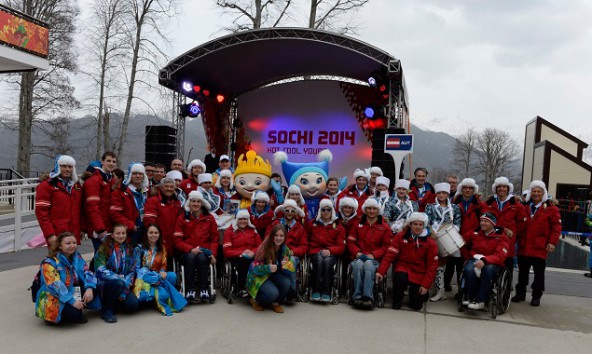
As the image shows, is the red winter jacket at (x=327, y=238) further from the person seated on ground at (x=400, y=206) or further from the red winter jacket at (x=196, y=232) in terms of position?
the red winter jacket at (x=196, y=232)

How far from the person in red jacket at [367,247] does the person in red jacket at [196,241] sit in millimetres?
1404

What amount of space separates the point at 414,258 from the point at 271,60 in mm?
8661

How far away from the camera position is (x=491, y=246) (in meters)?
4.05

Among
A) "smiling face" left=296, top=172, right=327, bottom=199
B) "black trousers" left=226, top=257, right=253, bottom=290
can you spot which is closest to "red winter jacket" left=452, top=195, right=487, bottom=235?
"smiling face" left=296, top=172, right=327, bottom=199

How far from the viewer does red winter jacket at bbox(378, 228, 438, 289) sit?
404 cm

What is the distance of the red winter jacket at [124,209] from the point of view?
Answer: 4070 millimetres

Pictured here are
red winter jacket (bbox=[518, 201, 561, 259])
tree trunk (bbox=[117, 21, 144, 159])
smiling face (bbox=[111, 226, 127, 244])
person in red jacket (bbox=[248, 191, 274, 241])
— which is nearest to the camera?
smiling face (bbox=[111, 226, 127, 244])

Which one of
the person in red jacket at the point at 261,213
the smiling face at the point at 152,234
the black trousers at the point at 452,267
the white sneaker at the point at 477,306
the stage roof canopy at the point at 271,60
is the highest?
the stage roof canopy at the point at 271,60

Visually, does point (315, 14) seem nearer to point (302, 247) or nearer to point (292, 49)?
point (292, 49)

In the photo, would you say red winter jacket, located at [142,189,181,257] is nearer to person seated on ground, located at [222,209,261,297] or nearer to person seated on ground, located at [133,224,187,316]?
person seated on ground, located at [133,224,187,316]

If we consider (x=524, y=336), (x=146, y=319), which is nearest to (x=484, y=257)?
(x=524, y=336)

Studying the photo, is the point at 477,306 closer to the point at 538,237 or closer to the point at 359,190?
the point at 538,237

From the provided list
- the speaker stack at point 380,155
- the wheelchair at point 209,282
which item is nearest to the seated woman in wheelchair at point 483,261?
the wheelchair at point 209,282

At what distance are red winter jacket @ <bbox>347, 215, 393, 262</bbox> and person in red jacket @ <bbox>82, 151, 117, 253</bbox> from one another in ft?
8.04
